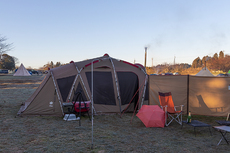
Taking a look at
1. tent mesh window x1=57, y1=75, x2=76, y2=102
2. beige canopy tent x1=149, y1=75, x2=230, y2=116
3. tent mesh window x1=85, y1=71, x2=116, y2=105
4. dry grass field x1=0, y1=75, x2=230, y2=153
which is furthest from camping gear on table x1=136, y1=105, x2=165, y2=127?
tent mesh window x1=57, y1=75, x2=76, y2=102

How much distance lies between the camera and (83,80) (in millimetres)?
7379

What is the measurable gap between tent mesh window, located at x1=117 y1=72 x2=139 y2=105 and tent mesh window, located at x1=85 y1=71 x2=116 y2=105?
0.40 metres

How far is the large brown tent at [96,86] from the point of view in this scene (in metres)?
7.06

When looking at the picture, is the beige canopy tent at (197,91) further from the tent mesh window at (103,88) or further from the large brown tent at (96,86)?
the tent mesh window at (103,88)

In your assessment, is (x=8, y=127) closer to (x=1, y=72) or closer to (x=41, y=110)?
(x=41, y=110)

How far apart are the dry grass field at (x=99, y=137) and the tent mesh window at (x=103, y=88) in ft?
3.53

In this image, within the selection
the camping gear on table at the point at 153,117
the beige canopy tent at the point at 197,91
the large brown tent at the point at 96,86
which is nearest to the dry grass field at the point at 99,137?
the camping gear on table at the point at 153,117

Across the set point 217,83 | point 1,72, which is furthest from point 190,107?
point 1,72

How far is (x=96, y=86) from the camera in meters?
7.49

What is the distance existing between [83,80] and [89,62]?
87 centimetres

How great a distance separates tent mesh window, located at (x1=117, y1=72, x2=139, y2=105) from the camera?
7.75 meters

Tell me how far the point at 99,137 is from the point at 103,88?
3004 millimetres

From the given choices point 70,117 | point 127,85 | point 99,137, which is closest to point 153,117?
point 99,137

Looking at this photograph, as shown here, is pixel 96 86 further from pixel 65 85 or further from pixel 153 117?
pixel 153 117
